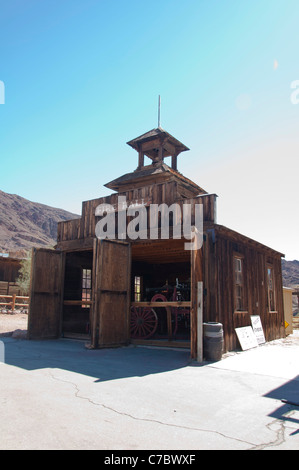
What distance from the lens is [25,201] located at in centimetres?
12456

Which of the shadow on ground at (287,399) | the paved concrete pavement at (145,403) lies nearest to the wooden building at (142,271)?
the paved concrete pavement at (145,403)

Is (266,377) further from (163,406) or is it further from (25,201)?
(25,201)

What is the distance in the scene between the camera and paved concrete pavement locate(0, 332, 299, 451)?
3.34 m

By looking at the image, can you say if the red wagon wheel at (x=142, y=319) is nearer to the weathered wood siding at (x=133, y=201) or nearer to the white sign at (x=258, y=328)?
the weathered wood siding at (x=133, y=201)

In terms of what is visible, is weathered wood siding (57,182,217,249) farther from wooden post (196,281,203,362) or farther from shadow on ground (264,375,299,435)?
shadow on ground (264,375,299,435)

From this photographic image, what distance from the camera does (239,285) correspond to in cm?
1098

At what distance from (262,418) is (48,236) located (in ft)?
374

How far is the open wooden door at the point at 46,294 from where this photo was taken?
1173cm

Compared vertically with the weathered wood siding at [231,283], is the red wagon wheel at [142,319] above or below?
below

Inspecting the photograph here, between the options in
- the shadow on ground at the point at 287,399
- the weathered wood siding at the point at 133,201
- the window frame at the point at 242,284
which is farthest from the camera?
the window frame at the point at 242,284

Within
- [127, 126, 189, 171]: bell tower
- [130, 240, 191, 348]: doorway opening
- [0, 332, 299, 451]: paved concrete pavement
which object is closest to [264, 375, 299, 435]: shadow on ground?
[0, 332, 299, 451]: paved concrete pavement

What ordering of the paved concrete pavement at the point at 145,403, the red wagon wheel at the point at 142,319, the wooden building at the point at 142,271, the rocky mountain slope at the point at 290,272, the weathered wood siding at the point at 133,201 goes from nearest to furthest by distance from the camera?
1. the paved concrete pavement at the point at 145,403
2. the wooden building at the point at 142,271
3. the weathered wood siding at the point at 133,201
4. the red wagon wheel at the point at 142,319
5. the rocky mountain slope at the point at 290,272

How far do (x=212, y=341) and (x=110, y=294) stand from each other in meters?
3.45

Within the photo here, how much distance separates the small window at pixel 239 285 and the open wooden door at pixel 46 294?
6.08 metres
